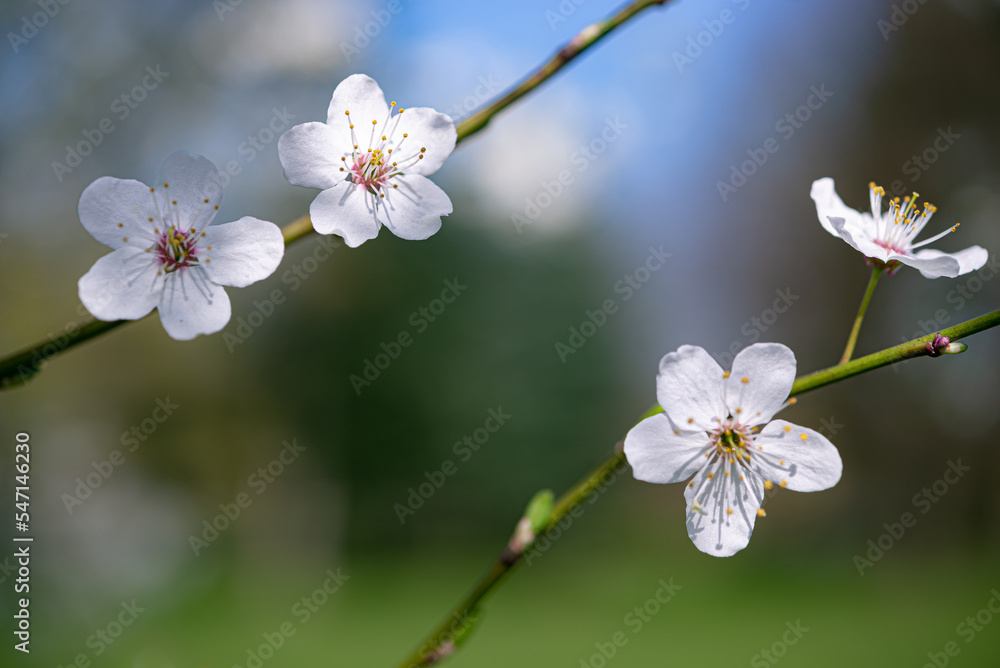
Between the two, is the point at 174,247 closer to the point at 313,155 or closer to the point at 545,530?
the point at 313,155

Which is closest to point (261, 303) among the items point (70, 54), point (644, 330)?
point (70, 54)

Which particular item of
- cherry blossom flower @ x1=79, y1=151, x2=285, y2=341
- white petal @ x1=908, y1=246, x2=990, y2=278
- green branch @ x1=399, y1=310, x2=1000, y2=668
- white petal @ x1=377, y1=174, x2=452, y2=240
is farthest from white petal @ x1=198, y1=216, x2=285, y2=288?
white petal @ x1=908, y1=246, x2=990, y2=278

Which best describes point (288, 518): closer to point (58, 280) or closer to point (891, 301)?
point (58, 280)

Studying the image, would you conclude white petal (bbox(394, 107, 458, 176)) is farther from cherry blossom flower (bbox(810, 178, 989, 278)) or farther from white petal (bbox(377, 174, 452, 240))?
cherry blossom flower (bbox(810, 178, 989, 278))

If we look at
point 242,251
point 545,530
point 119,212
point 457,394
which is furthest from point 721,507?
point 457,394

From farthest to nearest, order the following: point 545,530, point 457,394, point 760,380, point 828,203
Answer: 1. point 457,394
2. point 828,203
3. point 760,380
4. point 545,530
